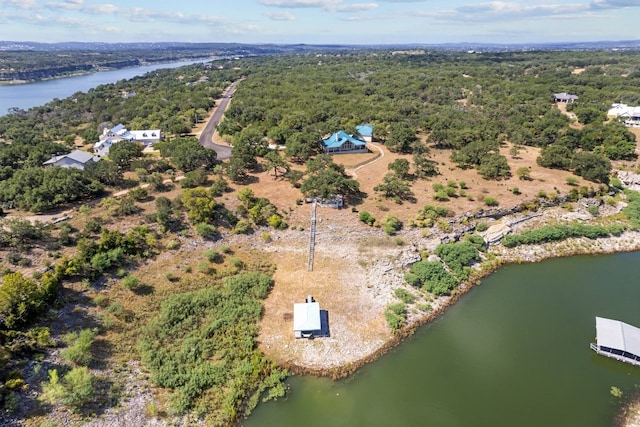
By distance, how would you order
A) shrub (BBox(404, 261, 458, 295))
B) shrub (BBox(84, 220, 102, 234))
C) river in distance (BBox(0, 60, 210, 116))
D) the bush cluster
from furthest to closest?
river in distance (BBox(0, 60, 210, 116)) → the bush cluster → shrub (BBox(84, 220, 102, 234)) → shrub (BBox(404, 261, 458, 295))

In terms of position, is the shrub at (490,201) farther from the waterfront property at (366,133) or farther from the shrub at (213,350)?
the shrub at (213,350)

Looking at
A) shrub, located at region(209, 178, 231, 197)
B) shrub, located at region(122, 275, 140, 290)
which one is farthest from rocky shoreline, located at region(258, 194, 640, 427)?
shrub, located at region(209, 178, 231, 197)

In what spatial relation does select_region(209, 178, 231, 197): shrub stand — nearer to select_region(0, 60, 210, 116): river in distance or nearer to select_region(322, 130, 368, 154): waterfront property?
select_region(322, 130, 368, 154): waterfront property

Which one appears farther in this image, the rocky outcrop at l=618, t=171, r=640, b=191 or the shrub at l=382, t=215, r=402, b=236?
the rocky outcrop at l=618, t=171, r=640, b=191

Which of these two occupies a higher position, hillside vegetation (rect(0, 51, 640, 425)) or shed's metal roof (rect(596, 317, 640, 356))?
hillside vegetation (rect(0, 51, 640, 425))

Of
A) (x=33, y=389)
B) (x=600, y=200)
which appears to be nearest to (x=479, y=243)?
(x=600, y=200)

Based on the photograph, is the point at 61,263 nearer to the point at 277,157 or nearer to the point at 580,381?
the point at 277,157

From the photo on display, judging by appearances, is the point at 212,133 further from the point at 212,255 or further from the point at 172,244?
Answer: the point at 212,255

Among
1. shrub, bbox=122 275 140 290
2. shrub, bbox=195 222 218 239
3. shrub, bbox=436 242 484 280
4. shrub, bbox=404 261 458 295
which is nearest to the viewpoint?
shrub, bbox=122 275 140 290
